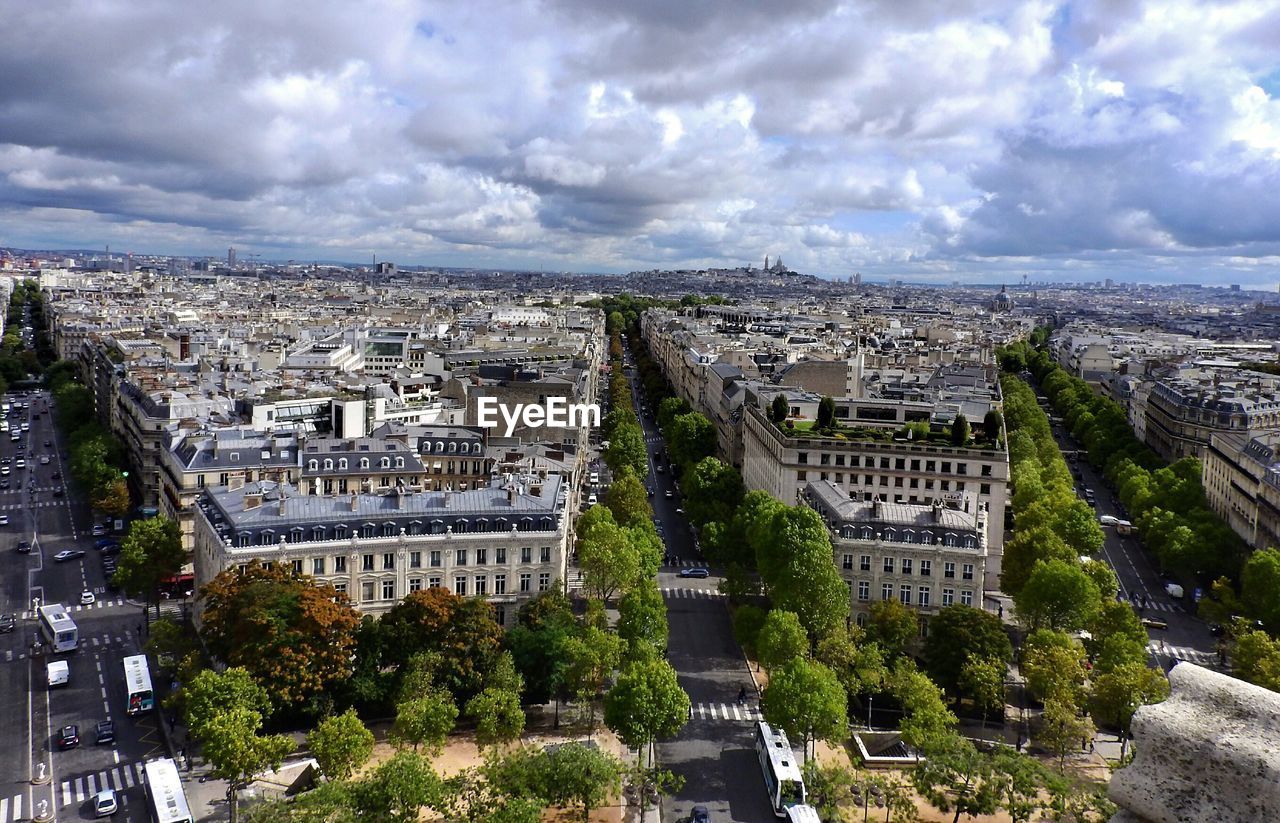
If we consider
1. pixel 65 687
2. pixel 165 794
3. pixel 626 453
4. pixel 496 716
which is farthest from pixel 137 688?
pixel 626 453

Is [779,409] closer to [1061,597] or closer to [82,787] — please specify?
[1061,597]

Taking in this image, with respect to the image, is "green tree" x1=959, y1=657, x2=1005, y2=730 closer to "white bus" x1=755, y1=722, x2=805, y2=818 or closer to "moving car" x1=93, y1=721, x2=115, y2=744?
"white bus" x1=755, y1=722, x2=805, y2=818

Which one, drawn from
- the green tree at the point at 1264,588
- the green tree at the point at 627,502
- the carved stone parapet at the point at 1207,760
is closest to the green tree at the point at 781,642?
the green tree at the point at 627,502

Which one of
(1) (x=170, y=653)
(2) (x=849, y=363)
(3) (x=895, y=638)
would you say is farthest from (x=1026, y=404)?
(1) (x=170, y=653)

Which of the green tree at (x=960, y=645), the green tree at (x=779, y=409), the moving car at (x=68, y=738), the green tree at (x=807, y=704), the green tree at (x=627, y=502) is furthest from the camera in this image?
the green tree at (x=779, y=409)

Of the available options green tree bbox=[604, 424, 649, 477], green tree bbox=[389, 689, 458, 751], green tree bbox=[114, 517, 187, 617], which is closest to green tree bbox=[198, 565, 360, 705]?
green tree bbox=[389, 689, 458, 751]

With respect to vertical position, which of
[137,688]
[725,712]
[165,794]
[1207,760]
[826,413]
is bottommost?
[725,712]

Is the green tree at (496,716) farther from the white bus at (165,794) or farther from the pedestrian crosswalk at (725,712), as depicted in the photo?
the white bus at (165,794)
